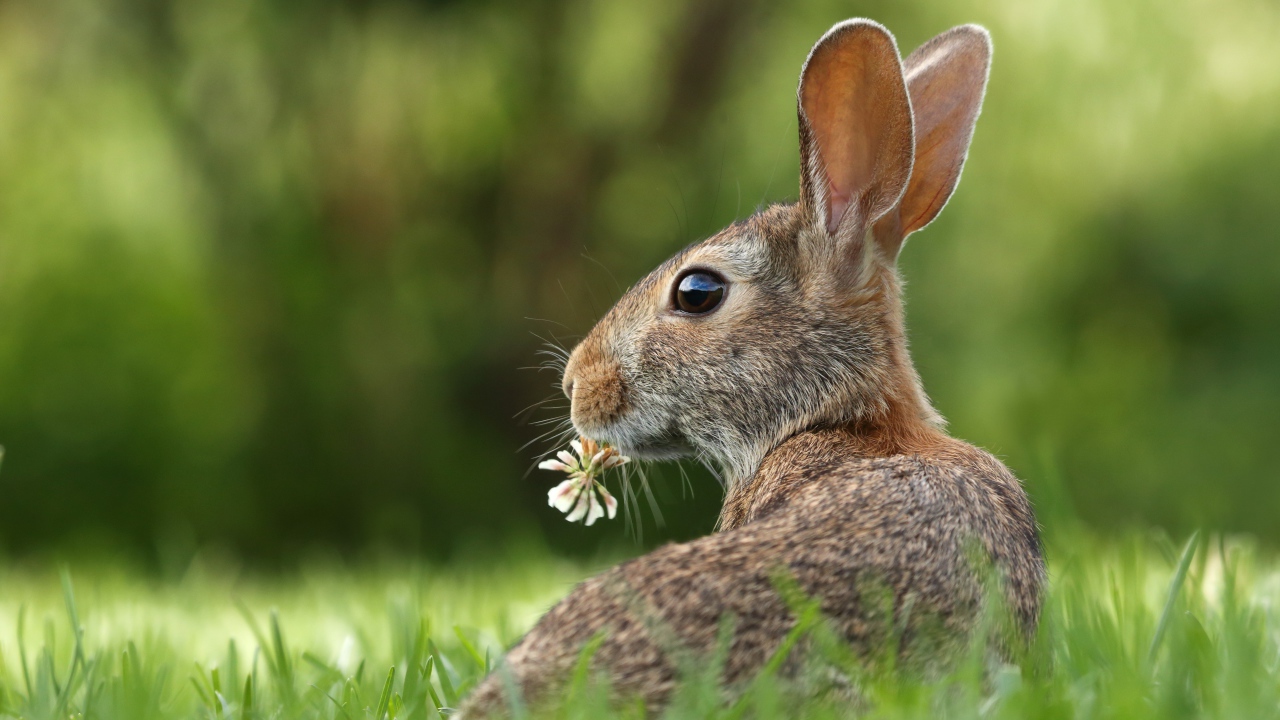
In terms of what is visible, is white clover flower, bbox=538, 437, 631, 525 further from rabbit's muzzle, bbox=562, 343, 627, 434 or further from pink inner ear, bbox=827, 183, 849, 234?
pink inner ear, bbox=827, 183, 849, 234

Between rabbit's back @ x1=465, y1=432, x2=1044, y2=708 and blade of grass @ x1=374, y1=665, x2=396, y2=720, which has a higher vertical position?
rabbit's back @ x1=465, y1=432, x2=1044, y2=708

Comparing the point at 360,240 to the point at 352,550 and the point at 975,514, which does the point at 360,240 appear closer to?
the point at 352,550

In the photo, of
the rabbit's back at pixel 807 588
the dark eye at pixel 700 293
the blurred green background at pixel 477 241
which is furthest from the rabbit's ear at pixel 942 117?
the blurred green background at pixel 477 241

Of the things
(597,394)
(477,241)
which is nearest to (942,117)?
(597,394)

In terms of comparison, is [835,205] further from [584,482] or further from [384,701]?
[384,701]

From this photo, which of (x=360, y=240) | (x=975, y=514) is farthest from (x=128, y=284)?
(x=975, y=514)

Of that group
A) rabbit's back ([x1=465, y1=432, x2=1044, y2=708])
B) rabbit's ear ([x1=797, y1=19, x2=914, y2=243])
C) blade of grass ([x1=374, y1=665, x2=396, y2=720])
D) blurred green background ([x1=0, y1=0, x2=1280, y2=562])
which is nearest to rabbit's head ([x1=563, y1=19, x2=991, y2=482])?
rabbit's ear ([x1=797, y1=19, x2=914, y2=243])

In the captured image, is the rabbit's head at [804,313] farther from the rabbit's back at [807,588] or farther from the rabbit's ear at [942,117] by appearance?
the rabbit's back at [807,588]
